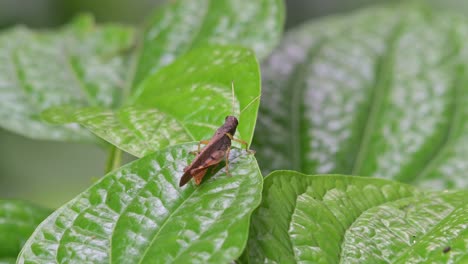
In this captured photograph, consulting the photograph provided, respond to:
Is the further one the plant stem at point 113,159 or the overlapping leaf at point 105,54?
the overlapping leaf at point 105,54

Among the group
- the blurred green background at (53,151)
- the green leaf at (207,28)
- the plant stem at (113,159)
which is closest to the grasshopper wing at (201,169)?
the plant stem at (113,159)

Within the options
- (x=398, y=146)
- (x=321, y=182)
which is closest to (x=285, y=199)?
(x=321, y=182)

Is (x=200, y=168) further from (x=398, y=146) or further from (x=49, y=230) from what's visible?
(x=398, y=146)

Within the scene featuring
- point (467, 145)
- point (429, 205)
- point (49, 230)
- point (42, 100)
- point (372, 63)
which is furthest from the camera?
point (372, 63)

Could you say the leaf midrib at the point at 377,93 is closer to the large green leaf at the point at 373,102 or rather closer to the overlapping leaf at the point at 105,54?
the large green leaf at the point at 373,102

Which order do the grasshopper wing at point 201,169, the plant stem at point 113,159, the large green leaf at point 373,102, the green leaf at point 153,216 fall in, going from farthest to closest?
the large green leaf at point 373,102 < the plant stem at point 113,159 < the grasshopper wing at point 201,169 < the green leaf at point 153,216

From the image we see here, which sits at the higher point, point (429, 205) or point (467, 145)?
point (467, 145)
